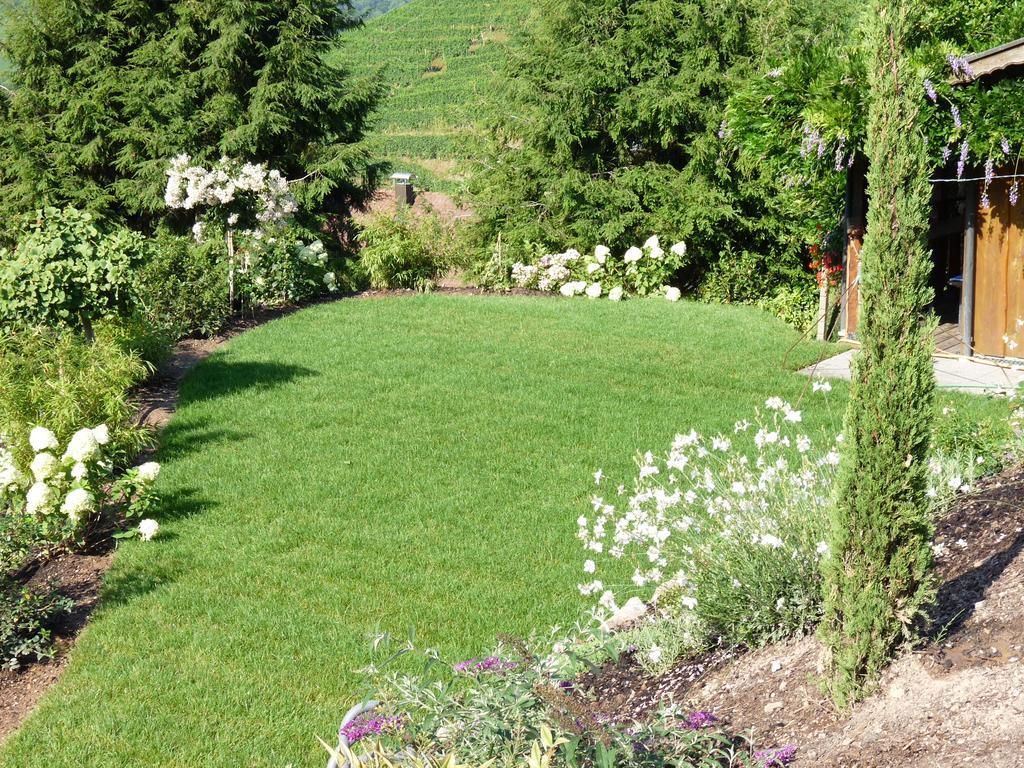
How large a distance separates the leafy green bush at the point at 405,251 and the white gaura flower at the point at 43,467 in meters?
9.47

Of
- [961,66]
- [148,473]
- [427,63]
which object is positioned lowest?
[148,473]

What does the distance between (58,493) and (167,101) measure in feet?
39.6

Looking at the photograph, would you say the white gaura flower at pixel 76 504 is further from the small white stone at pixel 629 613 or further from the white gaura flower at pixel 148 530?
the small white stone at pixel 629 613

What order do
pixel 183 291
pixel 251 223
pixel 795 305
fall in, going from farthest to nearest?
pixel 251 223, pixel 795 305, pixel 183 291

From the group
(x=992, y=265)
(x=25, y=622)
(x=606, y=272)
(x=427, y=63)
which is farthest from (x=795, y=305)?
(x=427, y=63)

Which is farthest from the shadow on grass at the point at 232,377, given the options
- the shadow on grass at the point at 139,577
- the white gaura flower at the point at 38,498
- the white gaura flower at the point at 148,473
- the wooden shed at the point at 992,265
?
the wooden shed at the point at 992,265

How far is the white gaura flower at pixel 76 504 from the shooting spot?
527cm

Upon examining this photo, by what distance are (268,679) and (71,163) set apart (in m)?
14.7

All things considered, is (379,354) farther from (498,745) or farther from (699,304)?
(498,745)

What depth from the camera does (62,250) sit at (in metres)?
7.40

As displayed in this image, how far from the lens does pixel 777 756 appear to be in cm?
274

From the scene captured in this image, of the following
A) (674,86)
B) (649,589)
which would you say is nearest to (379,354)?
(649,589)

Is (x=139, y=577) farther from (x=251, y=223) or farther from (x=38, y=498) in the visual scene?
(x=251, y=223)

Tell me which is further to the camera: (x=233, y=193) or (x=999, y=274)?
(x=233, y=193)
